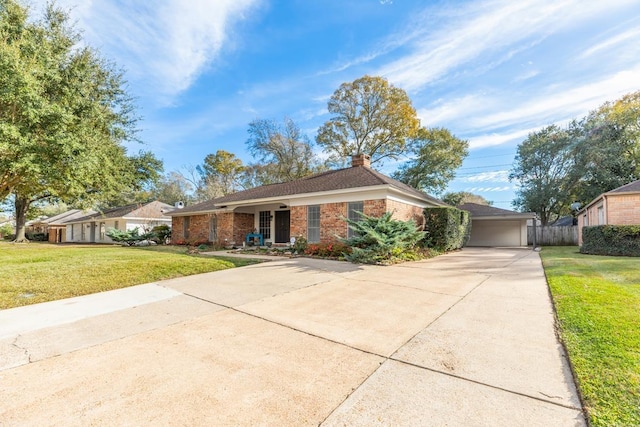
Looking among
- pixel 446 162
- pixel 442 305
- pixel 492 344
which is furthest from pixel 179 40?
pixel 446 162

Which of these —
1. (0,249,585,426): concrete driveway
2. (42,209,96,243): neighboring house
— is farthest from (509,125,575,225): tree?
(42,209,96,243): neighboring house

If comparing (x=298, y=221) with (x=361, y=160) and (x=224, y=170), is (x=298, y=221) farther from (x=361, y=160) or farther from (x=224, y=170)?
(x=224, y=170)

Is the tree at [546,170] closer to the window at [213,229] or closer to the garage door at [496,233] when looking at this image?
the garage door at [496,233]

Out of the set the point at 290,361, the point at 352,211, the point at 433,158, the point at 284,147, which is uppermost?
the point at 284,147

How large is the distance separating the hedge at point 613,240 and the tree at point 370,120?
51.9 ft

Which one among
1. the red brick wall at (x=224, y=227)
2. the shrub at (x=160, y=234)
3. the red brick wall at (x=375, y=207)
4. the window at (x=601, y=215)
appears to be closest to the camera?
the red brick wall at (x=375, y=207)

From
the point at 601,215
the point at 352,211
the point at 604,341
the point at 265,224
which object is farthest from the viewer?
the point at 265,224

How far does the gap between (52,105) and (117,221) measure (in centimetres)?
1711

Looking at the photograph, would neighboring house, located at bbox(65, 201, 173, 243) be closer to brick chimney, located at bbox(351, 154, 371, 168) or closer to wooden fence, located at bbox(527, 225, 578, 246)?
brick chimney, located at bbox(351, 154, 371, 168)

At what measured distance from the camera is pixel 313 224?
43.8 ft

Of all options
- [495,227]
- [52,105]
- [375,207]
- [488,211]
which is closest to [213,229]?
[52,105]

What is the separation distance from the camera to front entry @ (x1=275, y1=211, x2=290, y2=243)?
15953 millimetres

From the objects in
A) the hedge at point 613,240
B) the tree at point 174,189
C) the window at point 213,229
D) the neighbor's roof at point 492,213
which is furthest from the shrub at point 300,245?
the tree at point 174,189

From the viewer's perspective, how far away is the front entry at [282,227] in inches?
628
